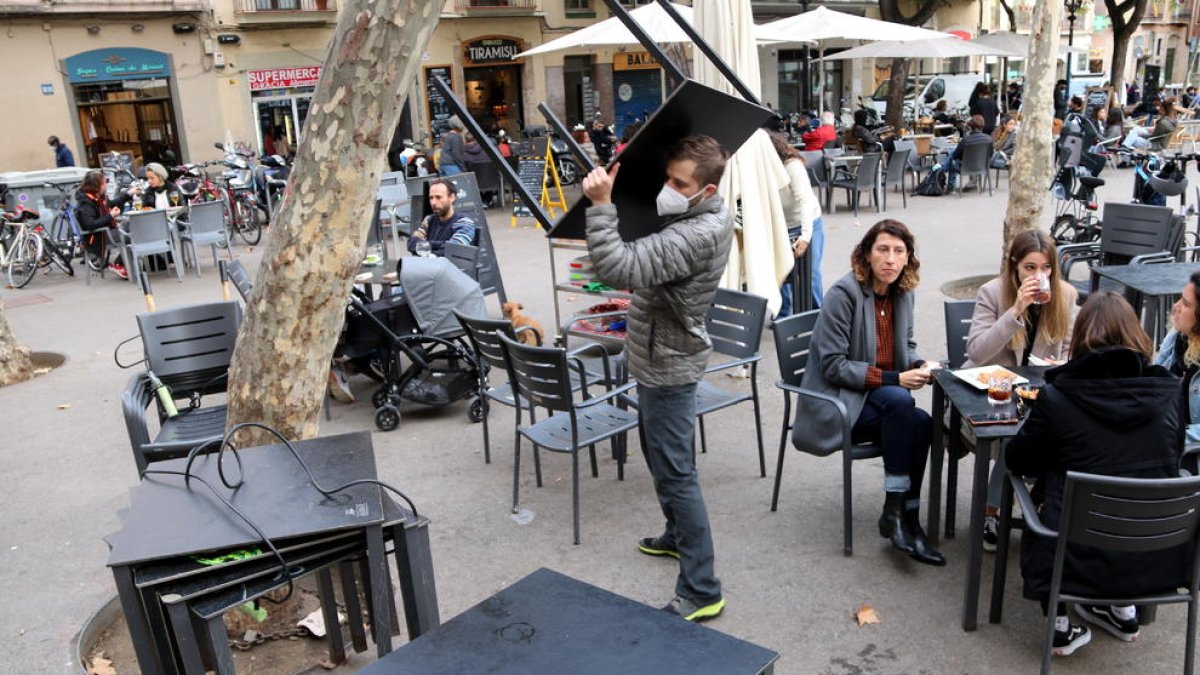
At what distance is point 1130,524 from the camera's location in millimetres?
2916

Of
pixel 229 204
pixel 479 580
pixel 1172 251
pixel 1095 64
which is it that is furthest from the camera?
pixel 1095 64

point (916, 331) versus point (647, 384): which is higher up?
point (647, 384)

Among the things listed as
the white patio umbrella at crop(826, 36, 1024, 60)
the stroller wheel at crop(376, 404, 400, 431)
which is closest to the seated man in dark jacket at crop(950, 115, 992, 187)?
the white patio umbrella at crop(826, 36, 1024, 60)

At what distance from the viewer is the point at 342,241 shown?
A: 3.54 m

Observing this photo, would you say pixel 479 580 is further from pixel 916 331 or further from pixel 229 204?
pixel 229 204

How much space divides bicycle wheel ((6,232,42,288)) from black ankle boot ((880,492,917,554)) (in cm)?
1165

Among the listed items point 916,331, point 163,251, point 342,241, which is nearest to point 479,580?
point 342,241

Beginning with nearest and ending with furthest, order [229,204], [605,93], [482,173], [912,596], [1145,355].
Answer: [1145,355], [912,596], [229,204], [482,173], [605,93]

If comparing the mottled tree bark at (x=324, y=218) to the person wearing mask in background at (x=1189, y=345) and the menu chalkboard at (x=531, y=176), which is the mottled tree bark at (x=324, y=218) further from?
the menu chalkboard at (x=531, y=176)

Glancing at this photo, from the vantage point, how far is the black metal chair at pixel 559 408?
4.42 metres

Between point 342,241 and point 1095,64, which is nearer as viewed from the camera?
point 342,241

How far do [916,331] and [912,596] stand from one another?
4159 mm

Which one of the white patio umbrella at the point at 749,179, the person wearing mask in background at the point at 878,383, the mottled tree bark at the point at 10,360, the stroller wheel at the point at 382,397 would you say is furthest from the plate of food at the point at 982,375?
the mottled tree bark at the point at 10,360

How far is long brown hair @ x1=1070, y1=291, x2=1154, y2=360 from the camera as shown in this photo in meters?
3.20
